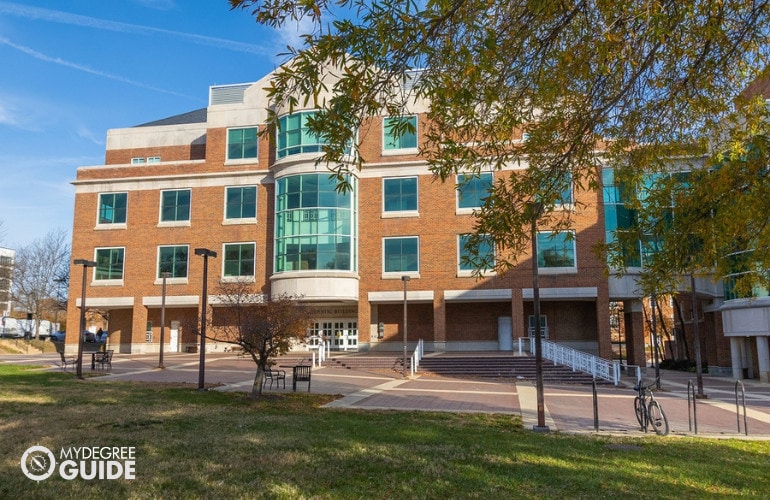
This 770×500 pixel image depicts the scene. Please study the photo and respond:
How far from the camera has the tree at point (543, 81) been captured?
4445 millimetres

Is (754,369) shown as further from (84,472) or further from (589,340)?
(84,472)

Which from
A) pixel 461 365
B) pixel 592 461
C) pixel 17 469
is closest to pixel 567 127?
pixel 592 461

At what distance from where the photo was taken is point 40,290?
57.2 meters

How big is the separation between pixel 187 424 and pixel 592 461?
722 cm

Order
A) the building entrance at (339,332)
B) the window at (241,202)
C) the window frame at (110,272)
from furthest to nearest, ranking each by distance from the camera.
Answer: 1. the window frame at (110,272)
2. the building entrance at (339,332)
3. the window at (241,202)

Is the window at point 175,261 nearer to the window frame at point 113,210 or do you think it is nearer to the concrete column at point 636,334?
the window frame at point 113,210

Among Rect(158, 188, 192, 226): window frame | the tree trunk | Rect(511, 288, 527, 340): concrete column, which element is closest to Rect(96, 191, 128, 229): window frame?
Rect(158, 188, 192, 226): window frame

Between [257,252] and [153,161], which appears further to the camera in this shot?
[153,161]

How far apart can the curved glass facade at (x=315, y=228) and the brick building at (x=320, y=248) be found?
91 mm

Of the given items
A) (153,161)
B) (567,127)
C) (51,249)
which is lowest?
(567,127)

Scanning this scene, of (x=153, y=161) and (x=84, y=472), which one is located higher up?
(x=153, y=161)

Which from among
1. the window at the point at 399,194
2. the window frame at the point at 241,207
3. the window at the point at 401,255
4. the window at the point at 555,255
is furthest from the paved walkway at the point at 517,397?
the window frame at the point at 241,207

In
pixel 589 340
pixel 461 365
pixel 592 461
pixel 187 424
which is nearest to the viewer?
pixel 592 461

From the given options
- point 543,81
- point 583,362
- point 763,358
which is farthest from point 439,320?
point 543,81
